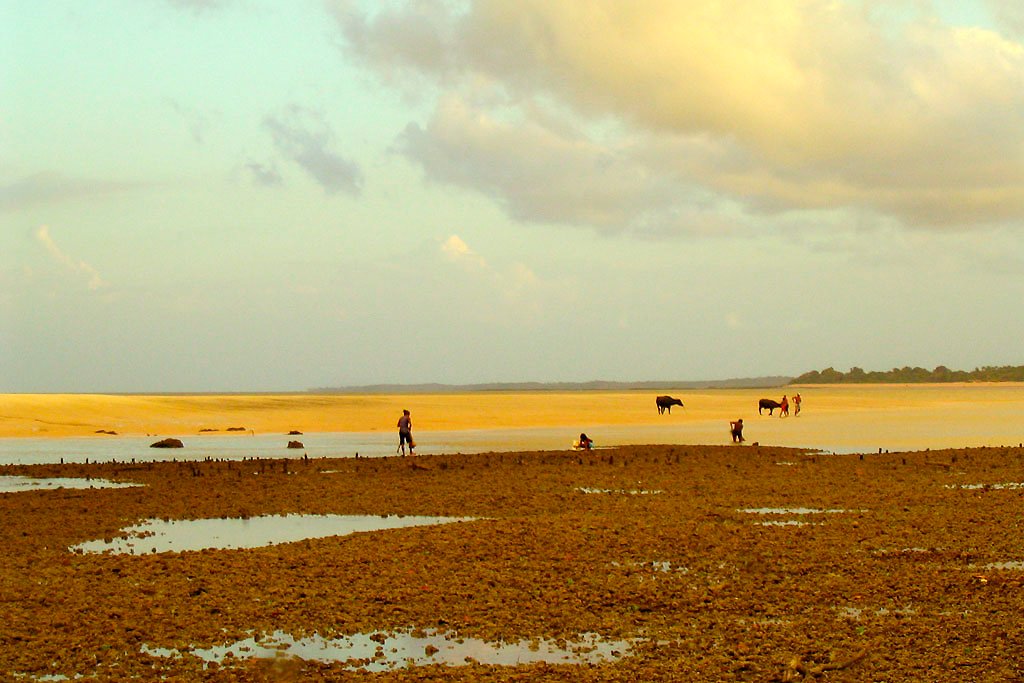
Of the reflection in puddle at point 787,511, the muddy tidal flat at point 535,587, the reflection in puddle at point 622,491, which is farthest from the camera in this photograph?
the reflection in puddle at point 622,491

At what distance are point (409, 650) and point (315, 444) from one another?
3519 centimetres

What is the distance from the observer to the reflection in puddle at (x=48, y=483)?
28016 mm

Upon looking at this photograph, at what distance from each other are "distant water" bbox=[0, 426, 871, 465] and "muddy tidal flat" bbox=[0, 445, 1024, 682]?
1349 centimetres

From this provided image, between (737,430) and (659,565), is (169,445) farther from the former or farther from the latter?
(659,565)

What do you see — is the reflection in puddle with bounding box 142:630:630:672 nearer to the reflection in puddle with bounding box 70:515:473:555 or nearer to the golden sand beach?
the golden sand beach

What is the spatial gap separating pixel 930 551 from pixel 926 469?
14884 mm

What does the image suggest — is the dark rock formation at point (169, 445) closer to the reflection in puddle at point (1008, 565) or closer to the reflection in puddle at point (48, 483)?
the reflection in puddle at point (48, 483)

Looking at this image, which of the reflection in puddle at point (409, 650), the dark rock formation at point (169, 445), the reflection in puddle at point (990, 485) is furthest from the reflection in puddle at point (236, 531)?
the dark rock formation at point (169, 445)

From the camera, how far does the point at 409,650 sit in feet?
38.0

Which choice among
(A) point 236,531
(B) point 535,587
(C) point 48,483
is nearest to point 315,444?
(C) point 48,483

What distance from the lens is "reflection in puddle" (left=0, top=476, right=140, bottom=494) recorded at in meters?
28.0

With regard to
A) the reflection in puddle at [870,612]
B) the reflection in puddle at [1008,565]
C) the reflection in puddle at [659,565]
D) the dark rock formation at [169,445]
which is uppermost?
the dark rock formation at [169,445]

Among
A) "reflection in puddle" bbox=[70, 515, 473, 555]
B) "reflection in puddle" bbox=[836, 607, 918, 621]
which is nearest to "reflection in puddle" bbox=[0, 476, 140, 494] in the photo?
"reflection in puddle" bbox=[70, 515, 473, 555]

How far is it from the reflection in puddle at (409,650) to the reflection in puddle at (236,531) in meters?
6.67
